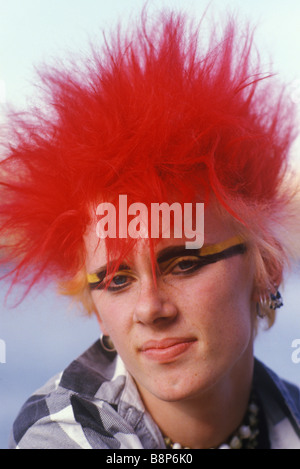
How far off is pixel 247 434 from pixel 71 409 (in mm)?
518

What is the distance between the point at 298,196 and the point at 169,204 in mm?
470

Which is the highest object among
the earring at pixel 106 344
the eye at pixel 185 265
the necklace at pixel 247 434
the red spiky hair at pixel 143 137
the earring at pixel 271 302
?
the red spiky hair at pixel 143 137

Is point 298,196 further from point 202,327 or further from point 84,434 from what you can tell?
point 84,434

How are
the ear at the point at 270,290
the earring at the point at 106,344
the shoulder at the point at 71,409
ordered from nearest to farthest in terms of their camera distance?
the shoulder at the point at 71,409
the ear at the point at 270,290
the earring at the point at 106,344

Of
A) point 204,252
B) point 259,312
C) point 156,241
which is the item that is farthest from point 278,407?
point 156,241

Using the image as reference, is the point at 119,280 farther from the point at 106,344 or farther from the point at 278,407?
the point at 278,407

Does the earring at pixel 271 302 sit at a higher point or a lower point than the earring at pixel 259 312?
higher

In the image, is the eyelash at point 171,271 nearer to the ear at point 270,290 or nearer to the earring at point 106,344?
the ear at point 270,290

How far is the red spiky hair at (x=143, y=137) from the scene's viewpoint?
3.98 ft

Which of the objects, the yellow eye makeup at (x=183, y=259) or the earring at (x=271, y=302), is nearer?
the yellow eye makeup at (x=183, y=259)

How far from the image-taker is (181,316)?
1230 mm

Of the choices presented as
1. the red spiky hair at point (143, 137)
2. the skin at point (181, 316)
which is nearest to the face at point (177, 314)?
the skin at point (181, 316)

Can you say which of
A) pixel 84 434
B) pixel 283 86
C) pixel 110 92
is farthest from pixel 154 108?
pixel 84 434

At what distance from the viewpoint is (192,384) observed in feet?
4.10
